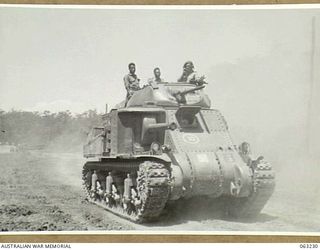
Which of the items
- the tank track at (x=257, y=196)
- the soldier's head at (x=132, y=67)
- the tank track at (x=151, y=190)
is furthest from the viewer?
the soldier's head at (x=132, y=67)

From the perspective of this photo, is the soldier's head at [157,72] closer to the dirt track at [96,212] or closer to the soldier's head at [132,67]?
the soldier's head at [132,67]

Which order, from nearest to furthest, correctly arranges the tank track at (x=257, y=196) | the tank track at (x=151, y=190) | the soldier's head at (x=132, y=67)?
the tank track at (x=151, y=190) < the tank track at (x=257, y=196) < the soldier's head at (x=132, y=67)

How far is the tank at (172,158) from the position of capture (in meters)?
4.23

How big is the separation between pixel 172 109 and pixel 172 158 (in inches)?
15.6

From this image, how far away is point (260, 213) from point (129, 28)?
1381 mm

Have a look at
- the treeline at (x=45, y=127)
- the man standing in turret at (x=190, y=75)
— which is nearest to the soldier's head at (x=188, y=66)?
the man standing in turret at (x=190, y=75)

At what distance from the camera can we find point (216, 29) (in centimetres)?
430

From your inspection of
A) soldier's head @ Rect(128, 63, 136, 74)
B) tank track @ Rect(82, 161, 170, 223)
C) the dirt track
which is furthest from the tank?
soldier's head @ Rect(128, 63, 136, 74)

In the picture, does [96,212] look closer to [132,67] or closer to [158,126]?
[158,126]

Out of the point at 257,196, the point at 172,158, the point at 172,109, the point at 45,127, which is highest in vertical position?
the point at 172,109

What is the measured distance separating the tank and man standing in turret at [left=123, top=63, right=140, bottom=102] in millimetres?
64

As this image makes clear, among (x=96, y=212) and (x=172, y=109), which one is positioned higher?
(x=172, y=109)

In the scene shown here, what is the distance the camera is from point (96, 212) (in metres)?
4.72

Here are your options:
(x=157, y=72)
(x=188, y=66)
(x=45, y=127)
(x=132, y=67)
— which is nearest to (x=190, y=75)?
(x=188, y=66)
